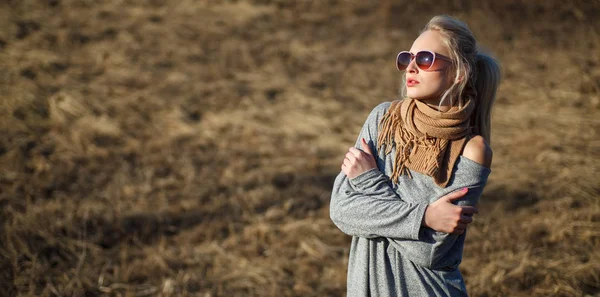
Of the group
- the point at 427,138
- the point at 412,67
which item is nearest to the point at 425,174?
the point at 427,138

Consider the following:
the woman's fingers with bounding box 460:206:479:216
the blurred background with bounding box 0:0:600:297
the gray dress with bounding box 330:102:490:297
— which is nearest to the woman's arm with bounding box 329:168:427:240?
the gray dress with bounding box 330:102:490:297

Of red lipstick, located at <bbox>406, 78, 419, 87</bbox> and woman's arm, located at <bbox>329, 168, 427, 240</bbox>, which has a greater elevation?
red lipstick, located at <bbox>406, 78, 419, 87</bbox>

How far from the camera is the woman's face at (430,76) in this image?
1.62 m

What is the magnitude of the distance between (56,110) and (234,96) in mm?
1907

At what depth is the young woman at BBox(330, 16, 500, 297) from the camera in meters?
1.58

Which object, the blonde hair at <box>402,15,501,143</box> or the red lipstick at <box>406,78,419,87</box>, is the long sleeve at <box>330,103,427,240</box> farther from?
the blonde hair at <box>402,15,501,143</box>

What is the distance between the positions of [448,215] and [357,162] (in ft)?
1.05

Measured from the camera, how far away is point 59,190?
4.43 meters

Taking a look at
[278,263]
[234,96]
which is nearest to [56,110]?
[234,96]

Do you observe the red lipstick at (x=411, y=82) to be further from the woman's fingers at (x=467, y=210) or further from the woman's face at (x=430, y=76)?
the woman's fingers at (x=467, y=210)

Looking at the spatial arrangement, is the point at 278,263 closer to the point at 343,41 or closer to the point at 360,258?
the point at 360,258

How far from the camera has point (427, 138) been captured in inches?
64.6

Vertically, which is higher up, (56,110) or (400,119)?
(400,119)

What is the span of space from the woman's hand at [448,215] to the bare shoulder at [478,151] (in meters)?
0.10
